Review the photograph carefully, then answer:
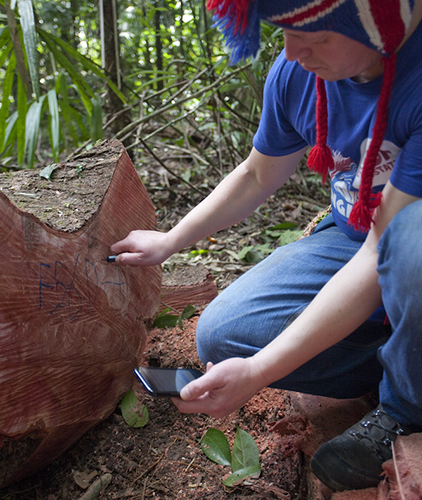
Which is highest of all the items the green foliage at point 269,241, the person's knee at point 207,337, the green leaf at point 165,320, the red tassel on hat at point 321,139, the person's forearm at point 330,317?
the red tassel on hat at point 321,139

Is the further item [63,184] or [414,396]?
[63,184]

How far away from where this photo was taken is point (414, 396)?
2.51 ft

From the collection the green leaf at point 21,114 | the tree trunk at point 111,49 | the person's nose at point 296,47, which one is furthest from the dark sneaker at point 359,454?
the tree trunk at point 111,49

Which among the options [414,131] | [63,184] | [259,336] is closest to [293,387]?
[259,336]

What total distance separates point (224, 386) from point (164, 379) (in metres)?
0.19

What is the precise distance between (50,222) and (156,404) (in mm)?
600

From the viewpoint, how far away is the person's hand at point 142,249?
3.79 ft

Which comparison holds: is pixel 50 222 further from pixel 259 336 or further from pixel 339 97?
pixel 339 97

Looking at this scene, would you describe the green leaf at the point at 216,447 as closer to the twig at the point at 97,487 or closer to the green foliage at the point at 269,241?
the twig at the point at 97,487

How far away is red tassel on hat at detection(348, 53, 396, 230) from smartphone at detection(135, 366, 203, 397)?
49cm

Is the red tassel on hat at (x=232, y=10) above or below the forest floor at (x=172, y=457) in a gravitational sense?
above

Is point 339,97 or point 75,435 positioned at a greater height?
point 339,97

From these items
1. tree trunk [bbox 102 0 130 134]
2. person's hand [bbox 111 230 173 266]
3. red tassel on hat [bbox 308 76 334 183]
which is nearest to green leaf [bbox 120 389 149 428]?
person's hand [bbox 111 230 173 266]

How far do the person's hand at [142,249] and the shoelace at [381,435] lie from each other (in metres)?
0.63
